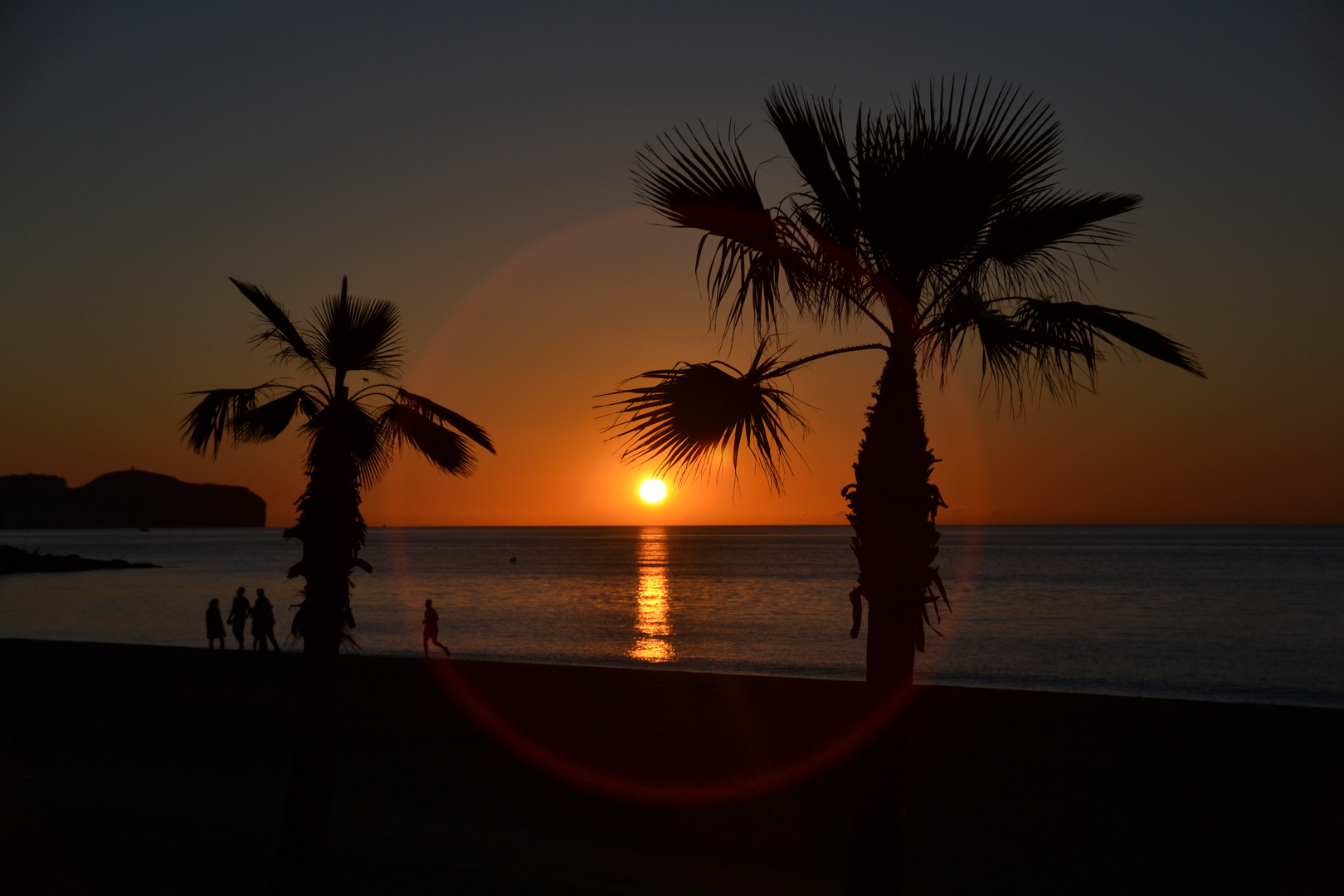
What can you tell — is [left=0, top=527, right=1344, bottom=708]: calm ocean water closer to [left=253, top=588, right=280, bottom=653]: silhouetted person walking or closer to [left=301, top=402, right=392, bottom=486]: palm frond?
[left=253, top=588, right=280, bottom=653]: silhouetted person walking

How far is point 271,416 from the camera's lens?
7844 millimetres

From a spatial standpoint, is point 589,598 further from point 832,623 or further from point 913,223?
point 913,223

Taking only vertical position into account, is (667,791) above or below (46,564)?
above

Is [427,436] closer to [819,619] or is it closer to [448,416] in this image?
[448,416]

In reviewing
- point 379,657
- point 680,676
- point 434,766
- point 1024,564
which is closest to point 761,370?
point 434,766

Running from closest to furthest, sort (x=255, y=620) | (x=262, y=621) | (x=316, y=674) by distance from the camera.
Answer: (x=316, y=674) → (x=262, y=621) → (x=255, y=620)

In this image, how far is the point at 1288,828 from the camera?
9.67 meters

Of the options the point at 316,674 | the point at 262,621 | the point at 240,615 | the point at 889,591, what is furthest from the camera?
the point at 240,615

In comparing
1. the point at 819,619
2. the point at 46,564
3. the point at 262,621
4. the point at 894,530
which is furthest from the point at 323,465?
the point at 46,564

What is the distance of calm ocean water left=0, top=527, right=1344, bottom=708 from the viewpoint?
3250 cm

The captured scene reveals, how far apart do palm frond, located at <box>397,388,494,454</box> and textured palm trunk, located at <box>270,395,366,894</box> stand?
3.15 ft

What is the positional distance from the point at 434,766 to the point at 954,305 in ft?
33.4

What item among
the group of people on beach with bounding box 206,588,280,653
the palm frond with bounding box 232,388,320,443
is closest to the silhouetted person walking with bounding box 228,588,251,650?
the group of people on beach with bounding box 206,588,280,653

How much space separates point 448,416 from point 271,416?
1499 millimetres
